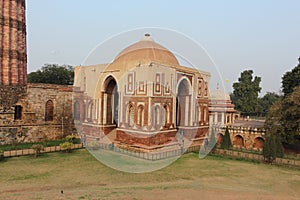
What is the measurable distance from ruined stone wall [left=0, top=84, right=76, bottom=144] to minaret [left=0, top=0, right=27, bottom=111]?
2.51 feet

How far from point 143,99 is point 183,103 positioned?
4.47m

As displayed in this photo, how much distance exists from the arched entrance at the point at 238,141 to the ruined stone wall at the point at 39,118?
13901mm

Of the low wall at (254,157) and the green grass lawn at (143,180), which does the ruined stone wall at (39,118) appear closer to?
the green grass lawn at (143,180)

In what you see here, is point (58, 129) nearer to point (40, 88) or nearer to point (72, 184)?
point (40, 88)

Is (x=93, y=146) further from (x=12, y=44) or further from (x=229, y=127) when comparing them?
(x=229, y=127)

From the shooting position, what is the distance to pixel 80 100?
22781 mm

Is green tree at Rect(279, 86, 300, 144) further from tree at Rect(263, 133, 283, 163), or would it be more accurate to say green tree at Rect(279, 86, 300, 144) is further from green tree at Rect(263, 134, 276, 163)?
green tree at Rect(263, 134, 276, 163)

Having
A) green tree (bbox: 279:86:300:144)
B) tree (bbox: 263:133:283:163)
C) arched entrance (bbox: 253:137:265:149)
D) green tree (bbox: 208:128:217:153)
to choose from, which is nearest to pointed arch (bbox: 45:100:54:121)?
green tree (bbox: 208:128:217:153)

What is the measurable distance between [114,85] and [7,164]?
30.8 feet

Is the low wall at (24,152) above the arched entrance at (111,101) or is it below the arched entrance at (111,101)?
below

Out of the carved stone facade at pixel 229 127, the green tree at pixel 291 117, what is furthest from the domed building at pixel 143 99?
the green tree at pixel 291 117

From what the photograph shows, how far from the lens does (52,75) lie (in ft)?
141

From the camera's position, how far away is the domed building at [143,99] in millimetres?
17875

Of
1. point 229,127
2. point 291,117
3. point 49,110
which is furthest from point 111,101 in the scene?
point 291,117
